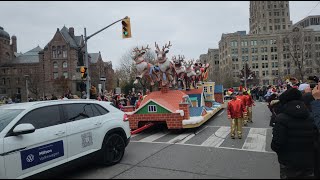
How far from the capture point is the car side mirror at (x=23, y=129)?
16.4ft

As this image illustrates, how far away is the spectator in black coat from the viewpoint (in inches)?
178

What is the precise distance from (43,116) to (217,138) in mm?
6136

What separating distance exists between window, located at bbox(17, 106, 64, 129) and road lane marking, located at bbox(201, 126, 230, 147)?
187 inches

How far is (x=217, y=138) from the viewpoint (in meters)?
10.2

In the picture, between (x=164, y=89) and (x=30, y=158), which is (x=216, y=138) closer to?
(x=164, y=89)

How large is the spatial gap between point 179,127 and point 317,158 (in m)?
6.48

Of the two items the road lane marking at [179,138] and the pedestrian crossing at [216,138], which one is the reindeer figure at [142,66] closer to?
the pedestrian crossing at [216,138]

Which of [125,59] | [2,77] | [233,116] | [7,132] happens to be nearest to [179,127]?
[233,116]

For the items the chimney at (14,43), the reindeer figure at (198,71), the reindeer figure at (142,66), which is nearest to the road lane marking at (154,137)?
the reindeer figure at (142,66)

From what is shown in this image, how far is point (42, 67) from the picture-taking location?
258 feet

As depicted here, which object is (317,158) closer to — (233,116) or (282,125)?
(282,125)

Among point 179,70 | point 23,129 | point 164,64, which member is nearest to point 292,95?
point 23,129

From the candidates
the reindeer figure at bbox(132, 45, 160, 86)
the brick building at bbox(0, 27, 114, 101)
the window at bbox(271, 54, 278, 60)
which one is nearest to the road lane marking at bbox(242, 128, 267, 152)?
the reindeer figure at bbox(132, 45, 160, 86)

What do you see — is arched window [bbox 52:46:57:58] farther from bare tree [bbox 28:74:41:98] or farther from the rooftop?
the rooftop
